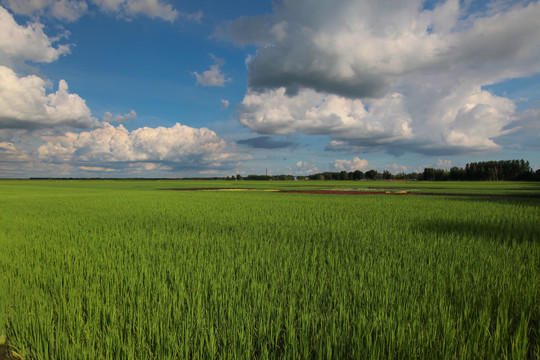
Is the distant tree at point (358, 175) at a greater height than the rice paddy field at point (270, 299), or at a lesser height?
greater

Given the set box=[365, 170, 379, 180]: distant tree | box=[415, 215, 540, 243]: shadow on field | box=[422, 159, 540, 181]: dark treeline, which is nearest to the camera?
box=[415, 215, 540, 243]: shadow on field

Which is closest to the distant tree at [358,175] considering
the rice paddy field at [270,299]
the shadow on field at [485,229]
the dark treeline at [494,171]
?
the dark treeline at [494,171]

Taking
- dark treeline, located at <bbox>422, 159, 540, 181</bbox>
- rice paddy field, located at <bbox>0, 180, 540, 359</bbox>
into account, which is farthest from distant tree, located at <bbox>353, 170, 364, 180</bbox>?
rice paddy field, located at <bbox>0, 180, 540, 359</bbox>

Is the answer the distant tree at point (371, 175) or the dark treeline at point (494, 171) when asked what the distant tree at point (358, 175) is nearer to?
the distant tree at point (371, 175)

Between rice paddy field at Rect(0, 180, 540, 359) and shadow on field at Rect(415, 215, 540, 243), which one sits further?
shadow on field at Rect(415, 215, 540, 243)

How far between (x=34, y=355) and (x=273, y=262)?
380cm

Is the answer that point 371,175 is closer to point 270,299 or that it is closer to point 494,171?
point 494,171

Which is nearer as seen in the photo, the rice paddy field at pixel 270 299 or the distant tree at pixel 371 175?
the rice paddy field at pixel 270 299

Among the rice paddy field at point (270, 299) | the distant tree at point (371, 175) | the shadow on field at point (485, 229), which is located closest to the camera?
the rice paddy field at point (270, 299)

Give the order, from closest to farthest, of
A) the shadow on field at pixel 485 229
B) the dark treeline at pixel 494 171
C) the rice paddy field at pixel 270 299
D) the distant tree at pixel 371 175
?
1. the rice paddy field at pixel 270 299
2. the shadow on field at pixel 485 229
3. the dark treeline at pixel 494 171
4. the distant tree at pixel 371 175

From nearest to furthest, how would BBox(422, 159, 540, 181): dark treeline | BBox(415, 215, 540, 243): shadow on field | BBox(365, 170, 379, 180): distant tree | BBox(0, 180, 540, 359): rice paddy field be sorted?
BBox(0, 180, 540, 359): rice paddy field
BBox(415, 215, 540, 243): shadow on field
BBox(422, 159, 540, 181): dark treeline
BBox(365, 170, 379, 180): distant tree

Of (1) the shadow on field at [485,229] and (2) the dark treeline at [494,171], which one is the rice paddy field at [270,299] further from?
(2) the dark treeline at [494,171]

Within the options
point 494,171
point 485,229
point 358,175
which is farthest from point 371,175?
point 485,229

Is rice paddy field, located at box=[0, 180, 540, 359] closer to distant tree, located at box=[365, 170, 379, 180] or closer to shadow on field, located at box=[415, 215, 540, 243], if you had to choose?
shadow on field, located at box=[415, 215, 540, 243]
